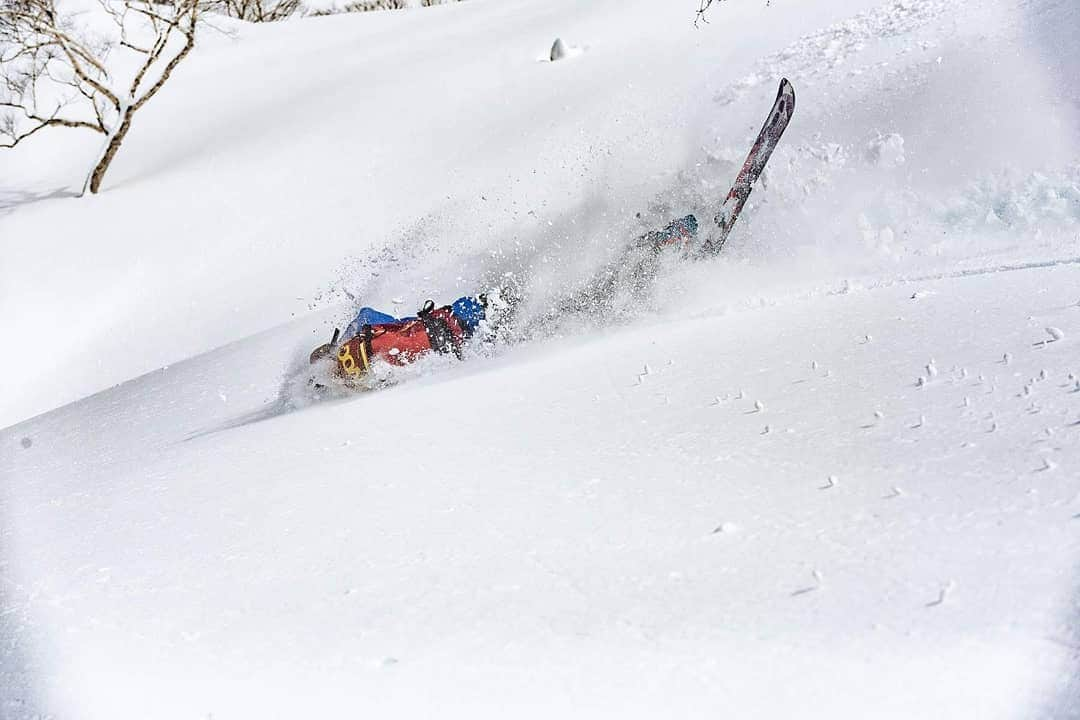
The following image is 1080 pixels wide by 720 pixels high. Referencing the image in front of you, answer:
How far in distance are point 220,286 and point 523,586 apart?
35.3ft

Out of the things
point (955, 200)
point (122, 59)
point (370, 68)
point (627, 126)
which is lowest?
point (955, 200)

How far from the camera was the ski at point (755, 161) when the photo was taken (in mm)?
8812

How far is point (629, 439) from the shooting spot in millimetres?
4645

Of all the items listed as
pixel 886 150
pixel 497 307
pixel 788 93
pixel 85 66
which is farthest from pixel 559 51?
pixel 85 66

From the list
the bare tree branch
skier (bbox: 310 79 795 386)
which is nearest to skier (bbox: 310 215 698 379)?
skier (bbox: 310 79 795 386)

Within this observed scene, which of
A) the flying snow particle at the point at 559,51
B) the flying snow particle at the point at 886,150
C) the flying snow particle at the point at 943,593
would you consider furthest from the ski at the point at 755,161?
the flying snow particle at the point at 559,51

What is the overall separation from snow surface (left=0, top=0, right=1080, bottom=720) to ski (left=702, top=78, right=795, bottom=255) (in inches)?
10.9

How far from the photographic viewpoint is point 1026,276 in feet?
19.4

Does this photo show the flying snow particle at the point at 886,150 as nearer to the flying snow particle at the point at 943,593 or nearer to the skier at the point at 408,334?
the skier at the point at 408,334

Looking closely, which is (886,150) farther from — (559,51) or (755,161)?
(559,51)

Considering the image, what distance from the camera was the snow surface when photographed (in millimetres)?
2883

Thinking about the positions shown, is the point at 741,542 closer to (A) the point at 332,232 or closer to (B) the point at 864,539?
(B) the point at 864,539

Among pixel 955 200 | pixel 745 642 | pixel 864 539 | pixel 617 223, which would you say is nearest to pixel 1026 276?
pixel 955 200

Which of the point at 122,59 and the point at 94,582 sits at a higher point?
the point at 122,59
